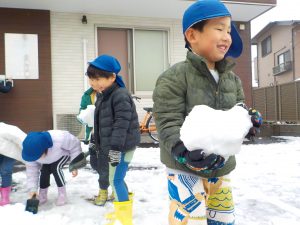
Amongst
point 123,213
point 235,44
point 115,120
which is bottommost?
point 123,213

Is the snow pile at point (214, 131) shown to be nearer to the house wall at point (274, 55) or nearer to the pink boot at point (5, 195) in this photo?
the pink boot at point (5, 195)

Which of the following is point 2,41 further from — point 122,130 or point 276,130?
point 276,130

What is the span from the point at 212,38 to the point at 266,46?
31044mm

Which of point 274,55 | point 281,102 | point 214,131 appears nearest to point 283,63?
point 274,55

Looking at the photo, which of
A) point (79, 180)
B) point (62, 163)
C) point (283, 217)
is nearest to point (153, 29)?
point (79, 180)

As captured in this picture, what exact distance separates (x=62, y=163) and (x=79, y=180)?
1041 millimetres

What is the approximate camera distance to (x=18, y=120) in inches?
348

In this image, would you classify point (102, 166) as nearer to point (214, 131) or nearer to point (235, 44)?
point (235, 44)

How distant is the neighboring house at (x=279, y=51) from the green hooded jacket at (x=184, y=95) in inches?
951

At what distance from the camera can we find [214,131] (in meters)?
1.42

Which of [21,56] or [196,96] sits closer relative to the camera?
[196,96]

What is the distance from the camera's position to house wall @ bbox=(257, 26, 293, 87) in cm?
2663

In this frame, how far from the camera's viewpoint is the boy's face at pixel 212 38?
1.70 metres

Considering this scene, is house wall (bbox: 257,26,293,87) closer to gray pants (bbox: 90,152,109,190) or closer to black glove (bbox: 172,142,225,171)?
gray pants (bbox: 90,152,109,190)
